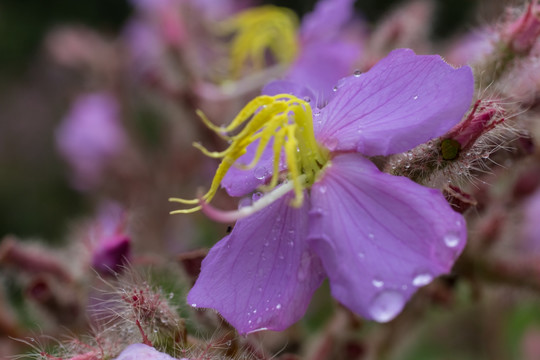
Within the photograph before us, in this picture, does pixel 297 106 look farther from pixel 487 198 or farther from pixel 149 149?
pixel 149 149

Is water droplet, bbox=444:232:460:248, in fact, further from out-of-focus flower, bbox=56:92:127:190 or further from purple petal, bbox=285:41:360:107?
out-of-focus flower, bbox=56:92:127:190

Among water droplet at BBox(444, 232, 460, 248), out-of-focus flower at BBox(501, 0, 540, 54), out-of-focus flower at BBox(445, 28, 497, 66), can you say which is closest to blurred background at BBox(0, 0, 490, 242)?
out-of-focus flower at BBox(445, 28, 497, 66)

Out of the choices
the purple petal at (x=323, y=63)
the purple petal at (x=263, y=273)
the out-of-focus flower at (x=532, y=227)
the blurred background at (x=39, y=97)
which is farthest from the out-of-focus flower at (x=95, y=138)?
the purple petal at (x=263, y=273)

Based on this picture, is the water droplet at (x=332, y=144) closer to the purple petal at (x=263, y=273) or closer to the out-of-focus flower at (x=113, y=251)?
the purple petal at (x=263, y=273)

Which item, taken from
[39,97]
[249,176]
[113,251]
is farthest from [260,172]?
[39,97]

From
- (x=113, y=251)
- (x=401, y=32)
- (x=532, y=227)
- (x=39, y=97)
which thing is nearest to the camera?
(x=113, y=251)

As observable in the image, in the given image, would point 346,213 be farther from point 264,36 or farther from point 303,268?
point 264,36

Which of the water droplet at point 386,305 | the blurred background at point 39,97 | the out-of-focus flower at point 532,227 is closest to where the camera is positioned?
the water droplet at point 386,305
